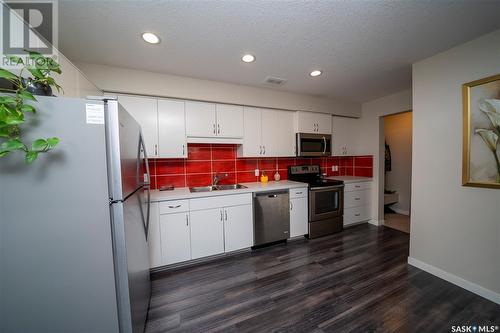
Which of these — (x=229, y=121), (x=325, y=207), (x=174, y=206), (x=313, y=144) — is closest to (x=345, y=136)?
(x=313, y=144)

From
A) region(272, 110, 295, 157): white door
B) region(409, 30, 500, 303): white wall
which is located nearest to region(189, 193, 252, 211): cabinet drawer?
region(272, 110, 295, 157): white door

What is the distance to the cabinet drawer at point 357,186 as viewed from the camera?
3205mm

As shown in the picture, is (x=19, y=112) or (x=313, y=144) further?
(x=313, y=144)

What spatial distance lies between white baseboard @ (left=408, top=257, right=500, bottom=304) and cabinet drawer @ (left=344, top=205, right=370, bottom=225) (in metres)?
1.12

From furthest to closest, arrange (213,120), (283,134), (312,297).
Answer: (283,134) → (213,120) → (312,297)

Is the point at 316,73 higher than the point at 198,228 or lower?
higher

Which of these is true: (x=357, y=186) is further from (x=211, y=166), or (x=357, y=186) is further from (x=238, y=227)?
(x=211, y=166)

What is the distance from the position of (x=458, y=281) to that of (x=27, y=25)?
4.04 metres

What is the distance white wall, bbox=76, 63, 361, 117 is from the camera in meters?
1.95

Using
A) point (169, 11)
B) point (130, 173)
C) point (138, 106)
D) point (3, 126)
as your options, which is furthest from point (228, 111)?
point (3, 126)

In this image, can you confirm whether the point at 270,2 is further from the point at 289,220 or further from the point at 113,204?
the point at 289,220

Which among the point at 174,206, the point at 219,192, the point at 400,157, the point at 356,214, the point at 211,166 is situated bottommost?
the point at 356,214

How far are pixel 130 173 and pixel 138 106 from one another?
1333 millimetres

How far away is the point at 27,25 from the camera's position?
1040 mm
